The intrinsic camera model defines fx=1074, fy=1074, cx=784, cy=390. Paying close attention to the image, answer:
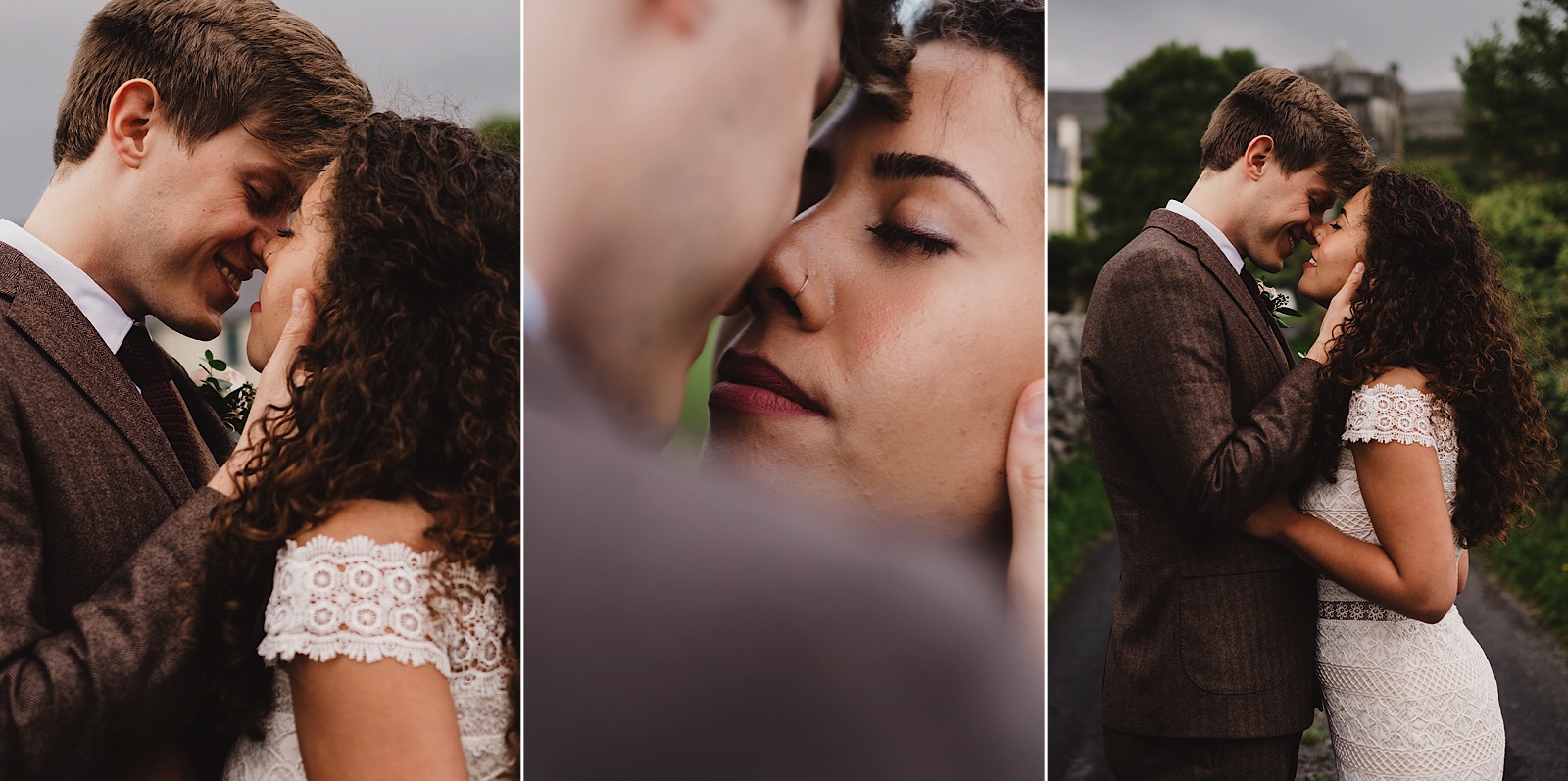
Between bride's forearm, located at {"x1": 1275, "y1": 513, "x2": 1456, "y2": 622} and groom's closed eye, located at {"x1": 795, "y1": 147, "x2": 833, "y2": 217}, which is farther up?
groom's closed eye, located at {"x1": 795, "y1": 147, "x2": 833, "y2": 217}

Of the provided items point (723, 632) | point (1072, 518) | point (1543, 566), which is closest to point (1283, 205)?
point (723, 632)

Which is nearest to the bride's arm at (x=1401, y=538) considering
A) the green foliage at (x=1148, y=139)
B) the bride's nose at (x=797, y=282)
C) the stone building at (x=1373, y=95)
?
the bride's nose at (x=797, y=282)

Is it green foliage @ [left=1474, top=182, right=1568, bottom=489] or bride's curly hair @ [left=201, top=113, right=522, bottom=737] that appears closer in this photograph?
bride's curly hair @ [left=201, top=113, right=522, bottom=737]

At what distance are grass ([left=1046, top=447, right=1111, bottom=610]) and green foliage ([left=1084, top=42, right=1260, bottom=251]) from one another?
2550mm

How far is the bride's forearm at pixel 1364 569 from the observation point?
2.12 m

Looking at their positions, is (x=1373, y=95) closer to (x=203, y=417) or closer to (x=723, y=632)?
(x=723, y=632)

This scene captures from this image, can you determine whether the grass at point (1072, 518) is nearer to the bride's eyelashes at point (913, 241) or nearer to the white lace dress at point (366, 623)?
the bride's eyelashes at point (913, 241)

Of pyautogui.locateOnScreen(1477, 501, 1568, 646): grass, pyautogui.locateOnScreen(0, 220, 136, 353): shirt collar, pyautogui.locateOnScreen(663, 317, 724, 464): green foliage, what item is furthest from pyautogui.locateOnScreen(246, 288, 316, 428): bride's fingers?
pyautogui.locateOnScreen(1477, 501, 1568, 646): grass

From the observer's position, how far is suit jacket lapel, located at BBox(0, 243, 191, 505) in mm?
1808

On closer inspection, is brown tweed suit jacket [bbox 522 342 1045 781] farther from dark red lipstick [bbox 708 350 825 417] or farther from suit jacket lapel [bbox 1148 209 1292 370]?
suit jacket lapel [bbox 1148 209 1292 370]

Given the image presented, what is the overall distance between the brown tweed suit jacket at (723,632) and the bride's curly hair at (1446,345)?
0.90 m

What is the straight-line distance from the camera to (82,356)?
1852 mm

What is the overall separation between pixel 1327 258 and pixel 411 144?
6.24 ft

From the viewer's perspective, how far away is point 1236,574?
88.2 inches
